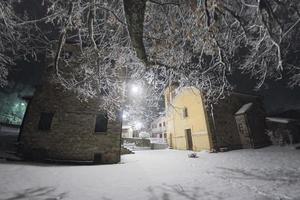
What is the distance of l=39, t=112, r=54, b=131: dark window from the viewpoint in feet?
40.7

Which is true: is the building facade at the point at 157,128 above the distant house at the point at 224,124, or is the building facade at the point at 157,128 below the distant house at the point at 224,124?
above

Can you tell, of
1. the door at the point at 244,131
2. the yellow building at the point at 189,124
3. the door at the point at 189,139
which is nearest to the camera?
the door at the point at 244,131

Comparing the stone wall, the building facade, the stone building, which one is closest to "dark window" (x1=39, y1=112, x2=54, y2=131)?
the stone building

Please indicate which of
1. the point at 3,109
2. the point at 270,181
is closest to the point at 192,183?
the point at 270,181

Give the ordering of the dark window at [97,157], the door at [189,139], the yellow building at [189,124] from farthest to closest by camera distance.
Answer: the door at [189,139] < the yellow building at [189,124] < the dark window at [97,157]

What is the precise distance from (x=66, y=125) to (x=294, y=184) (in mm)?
12069

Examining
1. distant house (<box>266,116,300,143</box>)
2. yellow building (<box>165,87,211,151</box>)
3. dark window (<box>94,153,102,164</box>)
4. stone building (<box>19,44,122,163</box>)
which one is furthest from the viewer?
yellow building (<box>165,87,211,151</box>)

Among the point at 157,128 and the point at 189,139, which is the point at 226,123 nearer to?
the point at 189,139

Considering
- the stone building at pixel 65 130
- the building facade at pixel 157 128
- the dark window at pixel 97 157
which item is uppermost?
the building facade at pixel 157 128

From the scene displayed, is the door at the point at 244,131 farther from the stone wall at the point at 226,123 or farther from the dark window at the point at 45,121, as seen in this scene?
the dark window at the point at 45,121

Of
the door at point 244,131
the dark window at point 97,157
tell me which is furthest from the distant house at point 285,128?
the dark window at point 97,157

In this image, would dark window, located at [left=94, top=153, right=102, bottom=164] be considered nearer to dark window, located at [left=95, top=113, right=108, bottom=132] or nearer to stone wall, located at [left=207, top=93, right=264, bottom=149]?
dark window, located at [left=95, top=113, right=108, bottom=132]

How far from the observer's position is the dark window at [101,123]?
13289 mm

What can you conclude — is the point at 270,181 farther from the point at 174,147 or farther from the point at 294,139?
the point at 174,147
